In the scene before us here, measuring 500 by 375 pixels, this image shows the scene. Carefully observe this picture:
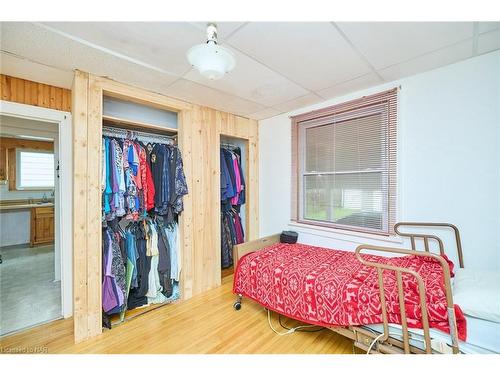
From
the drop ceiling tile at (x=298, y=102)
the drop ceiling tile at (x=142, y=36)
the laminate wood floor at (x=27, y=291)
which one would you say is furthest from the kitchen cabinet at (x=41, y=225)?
the drop ceiling tile at (x=298, y=102)

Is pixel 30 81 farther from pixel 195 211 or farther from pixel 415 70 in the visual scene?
pixel 415 70

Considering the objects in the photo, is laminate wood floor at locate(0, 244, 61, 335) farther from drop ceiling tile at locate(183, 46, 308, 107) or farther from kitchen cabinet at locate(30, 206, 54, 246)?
drop ceiling tile at locate(183, 46, 308, 107)

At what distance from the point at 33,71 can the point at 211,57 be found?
1.68 m

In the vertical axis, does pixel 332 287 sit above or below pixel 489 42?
below

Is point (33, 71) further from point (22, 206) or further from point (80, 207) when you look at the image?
point (22, 206)

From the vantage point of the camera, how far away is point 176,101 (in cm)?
230

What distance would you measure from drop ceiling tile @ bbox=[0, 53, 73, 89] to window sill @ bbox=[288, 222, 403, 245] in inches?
107

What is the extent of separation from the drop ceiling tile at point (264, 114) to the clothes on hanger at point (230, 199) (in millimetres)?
582

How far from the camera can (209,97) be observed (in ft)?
7.52

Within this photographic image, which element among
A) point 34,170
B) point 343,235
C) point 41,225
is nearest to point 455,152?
point 343,235

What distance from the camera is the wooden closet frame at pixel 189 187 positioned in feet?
5.63
